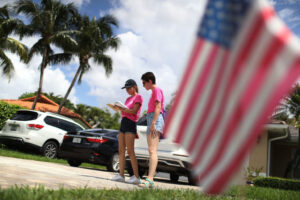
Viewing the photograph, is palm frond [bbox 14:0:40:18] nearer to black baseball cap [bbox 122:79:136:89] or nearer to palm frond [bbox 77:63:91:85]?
palm frond [bbox 77:63:91:85]

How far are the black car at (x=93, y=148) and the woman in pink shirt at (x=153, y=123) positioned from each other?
4.24 m

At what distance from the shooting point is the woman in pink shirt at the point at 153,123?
538 centimetres

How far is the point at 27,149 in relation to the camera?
1233 centimetres

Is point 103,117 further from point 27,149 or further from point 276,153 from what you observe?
point 27,149

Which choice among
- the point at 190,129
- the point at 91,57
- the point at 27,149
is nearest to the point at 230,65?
the point at 190,129

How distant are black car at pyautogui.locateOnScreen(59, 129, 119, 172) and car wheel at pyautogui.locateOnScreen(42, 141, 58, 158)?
2124 mm

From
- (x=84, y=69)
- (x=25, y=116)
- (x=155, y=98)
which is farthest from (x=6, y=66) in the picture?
(x=155, y=98)

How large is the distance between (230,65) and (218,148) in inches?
16.6

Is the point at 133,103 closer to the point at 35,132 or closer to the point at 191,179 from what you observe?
the point at 191,179

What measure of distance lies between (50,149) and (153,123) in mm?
8038

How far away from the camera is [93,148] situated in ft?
31.3

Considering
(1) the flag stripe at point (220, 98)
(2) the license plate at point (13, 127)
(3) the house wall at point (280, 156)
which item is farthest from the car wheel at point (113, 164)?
(3) the house wall at point (280, 156)

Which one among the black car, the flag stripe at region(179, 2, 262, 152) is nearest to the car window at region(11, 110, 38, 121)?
the black car

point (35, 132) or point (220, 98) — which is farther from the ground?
point (220, 98)
